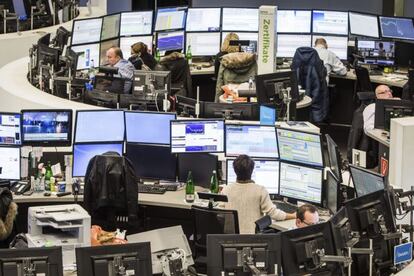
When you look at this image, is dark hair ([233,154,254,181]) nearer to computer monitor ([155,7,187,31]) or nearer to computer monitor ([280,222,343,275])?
computer monitor ([280,222,343,275])

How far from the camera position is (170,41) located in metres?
14.7

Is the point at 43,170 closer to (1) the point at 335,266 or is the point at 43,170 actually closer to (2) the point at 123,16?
(1) the point at 335,266

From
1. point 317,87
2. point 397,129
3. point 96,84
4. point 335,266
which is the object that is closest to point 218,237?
point 335,266

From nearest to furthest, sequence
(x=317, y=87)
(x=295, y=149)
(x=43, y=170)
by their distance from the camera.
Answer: (x=295, y=149) → (x=43, y=170) → (x=317, y=87)

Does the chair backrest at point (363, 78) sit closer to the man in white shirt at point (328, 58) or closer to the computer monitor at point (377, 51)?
the man in white shirt at point (328, 58)

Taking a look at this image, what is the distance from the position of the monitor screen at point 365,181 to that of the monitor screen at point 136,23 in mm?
6927

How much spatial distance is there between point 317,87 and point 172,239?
5.74 m

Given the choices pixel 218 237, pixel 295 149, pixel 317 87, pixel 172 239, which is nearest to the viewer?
pixel 218 237

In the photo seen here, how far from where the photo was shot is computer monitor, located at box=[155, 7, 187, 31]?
14.7 metres

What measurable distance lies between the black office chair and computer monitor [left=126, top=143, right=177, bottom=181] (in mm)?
1195

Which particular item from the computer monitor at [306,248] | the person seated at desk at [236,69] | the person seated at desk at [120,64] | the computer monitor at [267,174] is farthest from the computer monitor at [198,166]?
the person seated at desk at [236,69]

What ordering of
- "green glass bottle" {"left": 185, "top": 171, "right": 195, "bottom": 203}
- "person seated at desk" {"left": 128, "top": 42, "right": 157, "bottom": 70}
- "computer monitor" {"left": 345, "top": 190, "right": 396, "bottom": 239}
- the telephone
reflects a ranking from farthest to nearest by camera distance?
"person seated at desk" {"left": 128, "top": 42, "right": 157, "bottom": 70} < the telephone < "green glass bottle" {"left": 185, "top": 171, "right": 195, "bottom": 203} < "computer monitor" {"left": 345, "top": 190, "right": 396, "bottom": 239}

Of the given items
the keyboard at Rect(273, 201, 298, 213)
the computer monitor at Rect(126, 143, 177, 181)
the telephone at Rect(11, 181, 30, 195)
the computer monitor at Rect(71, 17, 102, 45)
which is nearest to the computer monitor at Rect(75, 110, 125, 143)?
the computer monitor at Rect(126, 143, 177, 181)

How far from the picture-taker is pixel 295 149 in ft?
28.7
